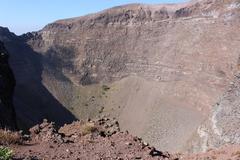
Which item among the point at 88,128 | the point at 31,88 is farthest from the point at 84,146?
the point at 31,88

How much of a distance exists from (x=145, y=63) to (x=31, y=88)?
1962 centimetres

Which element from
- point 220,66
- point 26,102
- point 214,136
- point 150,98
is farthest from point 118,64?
Result: point 214,136

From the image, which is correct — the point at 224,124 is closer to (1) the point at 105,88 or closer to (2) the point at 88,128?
(2) the point at 88,128

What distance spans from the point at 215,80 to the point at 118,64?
2663 cm

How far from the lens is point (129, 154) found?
44.9 ft

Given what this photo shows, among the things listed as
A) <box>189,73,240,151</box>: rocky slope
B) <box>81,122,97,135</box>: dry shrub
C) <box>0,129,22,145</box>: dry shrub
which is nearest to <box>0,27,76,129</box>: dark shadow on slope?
<box>189,73,240,151</box>: rocky slope

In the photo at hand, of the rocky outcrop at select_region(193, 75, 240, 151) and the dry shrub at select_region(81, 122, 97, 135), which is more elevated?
the dry shrub at select_region(81, 122, 97, 135)

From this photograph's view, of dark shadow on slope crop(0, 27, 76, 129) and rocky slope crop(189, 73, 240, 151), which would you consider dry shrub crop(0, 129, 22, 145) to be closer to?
rocky slope crop(189, 73, 240, 151)

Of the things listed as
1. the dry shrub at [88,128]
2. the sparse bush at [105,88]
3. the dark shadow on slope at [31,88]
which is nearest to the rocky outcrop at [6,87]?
the dry shrub at [88,128]

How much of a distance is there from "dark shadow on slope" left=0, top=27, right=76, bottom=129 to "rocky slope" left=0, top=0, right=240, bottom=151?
15.4 inches

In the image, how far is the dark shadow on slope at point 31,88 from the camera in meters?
79.9

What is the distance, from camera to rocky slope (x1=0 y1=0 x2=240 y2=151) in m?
71.2

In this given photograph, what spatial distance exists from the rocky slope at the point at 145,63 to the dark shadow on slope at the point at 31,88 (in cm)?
39

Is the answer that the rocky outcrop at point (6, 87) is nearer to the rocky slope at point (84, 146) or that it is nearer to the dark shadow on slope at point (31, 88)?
the rocky slope at point (84, 146)
